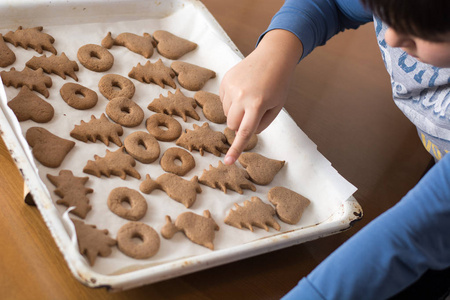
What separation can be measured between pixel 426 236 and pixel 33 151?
560 millimetres

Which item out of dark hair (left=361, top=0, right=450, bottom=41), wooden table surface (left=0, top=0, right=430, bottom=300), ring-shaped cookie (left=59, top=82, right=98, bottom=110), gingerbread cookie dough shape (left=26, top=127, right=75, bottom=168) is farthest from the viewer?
ring-shaped cookie (left=59, top=82, right=98, bottom=110)

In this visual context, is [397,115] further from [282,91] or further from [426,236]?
[426,236]

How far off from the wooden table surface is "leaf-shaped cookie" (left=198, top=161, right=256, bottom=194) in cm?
13

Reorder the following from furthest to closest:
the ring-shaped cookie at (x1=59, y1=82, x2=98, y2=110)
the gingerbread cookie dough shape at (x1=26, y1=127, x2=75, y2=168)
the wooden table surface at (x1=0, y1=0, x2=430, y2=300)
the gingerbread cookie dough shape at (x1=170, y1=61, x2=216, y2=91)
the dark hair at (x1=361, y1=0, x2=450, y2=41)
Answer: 1. the gingerbread cookie dough shape at (x1=170, y1=61, x2=216, y2=91)
2. the ring-shaped cookie at (x1=59, y1=82, x2=98, y2=110)
3. the gingerbread cookie dough shape at (x1=26, y1=127, x2=75, y2=168)
4. the wooden table surface at (x1=0, y1=0, x2=430, y2=300)
5. the dark hair at (x1=361, y1=0, x2=450, y2=41)

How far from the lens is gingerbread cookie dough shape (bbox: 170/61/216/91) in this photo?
96 centimetres

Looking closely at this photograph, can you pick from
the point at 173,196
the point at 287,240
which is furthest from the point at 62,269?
the point at 287,240

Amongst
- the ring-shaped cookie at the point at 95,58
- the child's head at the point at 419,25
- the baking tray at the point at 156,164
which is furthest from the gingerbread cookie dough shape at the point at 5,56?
the child's head at the point at 419,25

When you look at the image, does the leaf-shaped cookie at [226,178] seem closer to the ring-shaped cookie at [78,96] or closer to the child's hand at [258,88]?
the child's hand at [258,88]

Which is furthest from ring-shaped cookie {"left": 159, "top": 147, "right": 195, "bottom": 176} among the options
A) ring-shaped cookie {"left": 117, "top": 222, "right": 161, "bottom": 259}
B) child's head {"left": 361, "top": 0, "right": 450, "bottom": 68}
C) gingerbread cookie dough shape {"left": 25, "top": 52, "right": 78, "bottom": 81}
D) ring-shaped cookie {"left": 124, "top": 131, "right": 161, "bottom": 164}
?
child's head {"left": 361, "top": 0, "right": 450, "bottom": 68}

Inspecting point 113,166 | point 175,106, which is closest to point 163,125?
point 175,106

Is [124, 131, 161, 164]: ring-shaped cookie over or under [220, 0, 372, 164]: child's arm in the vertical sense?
under

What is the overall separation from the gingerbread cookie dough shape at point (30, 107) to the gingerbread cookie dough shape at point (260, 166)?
0.34 m

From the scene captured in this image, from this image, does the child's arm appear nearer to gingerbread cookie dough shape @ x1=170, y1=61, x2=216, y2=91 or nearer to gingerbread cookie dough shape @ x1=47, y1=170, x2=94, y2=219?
gingerbread cookie dough shape @ x1=170, y1=61, x2=216, y2=91

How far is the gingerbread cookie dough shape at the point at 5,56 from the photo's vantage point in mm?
858
